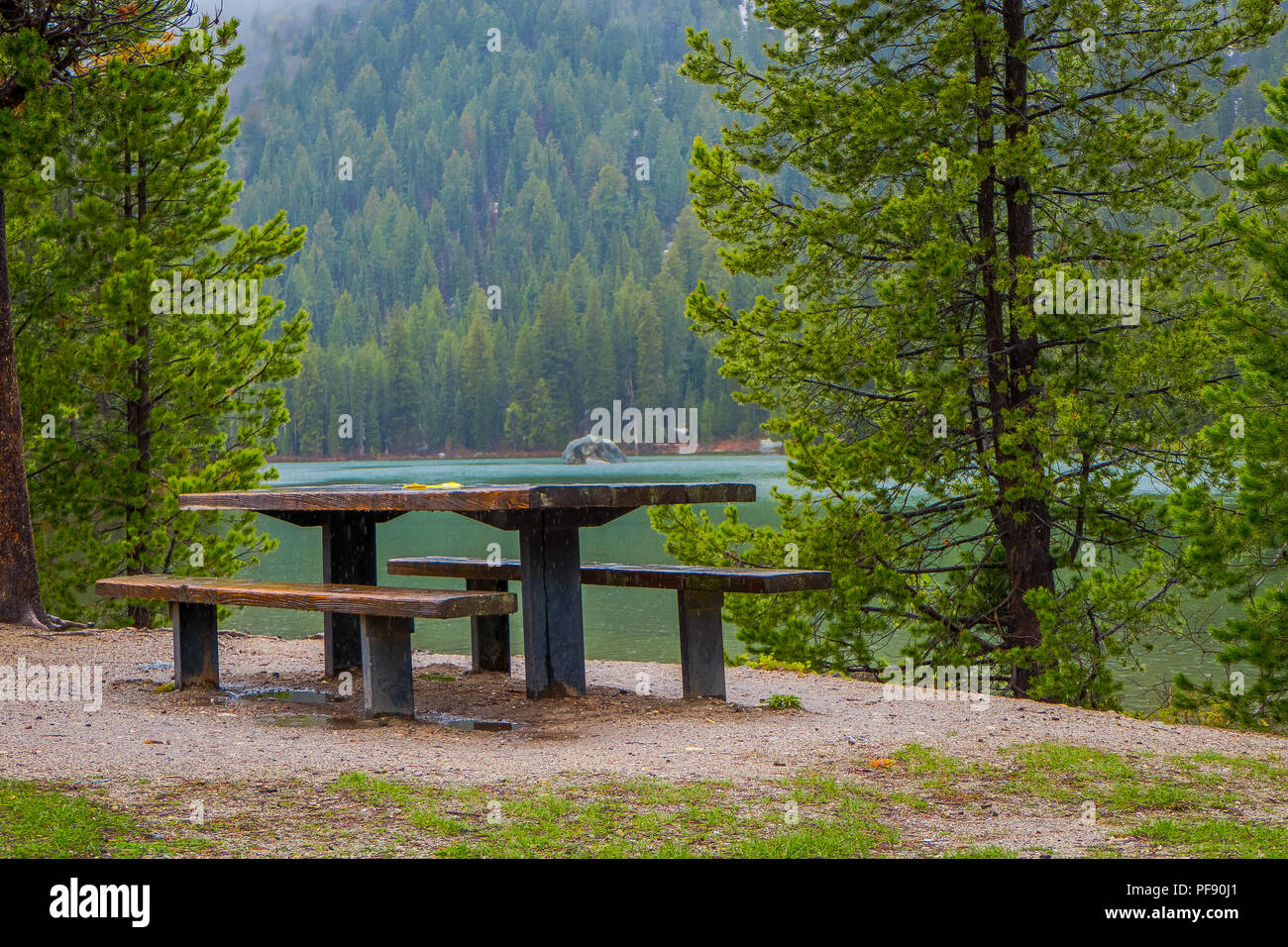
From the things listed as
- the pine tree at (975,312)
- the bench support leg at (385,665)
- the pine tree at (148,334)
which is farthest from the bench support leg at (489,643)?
the pine tree at (148,334)

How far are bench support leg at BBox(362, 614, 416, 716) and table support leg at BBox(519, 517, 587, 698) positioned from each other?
823mm

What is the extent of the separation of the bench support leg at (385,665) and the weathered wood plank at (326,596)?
0.18 metres

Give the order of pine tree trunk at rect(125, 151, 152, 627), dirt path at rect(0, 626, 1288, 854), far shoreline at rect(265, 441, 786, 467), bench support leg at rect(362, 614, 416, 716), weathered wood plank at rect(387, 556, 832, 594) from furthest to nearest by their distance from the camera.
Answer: far shoreline at rect(265, 441, 786, 467) → pine tree trunk at rect(125, 151, 152, 627) → weathered wood plank at rect(387, 556, 832, 594) → bench support leg at rect(362, 614, 416, 716) → dirt path at rect(0, 626, 1288, 854)

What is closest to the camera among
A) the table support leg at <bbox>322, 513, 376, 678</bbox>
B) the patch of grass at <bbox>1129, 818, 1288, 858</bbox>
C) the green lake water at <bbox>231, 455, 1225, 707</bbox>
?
the patch of grass at <bbox>1129, 818, 1288, 858</bbox>

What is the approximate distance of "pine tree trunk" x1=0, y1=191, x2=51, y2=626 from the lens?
1148 cm

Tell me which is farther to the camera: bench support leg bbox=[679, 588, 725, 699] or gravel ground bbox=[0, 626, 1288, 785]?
bench support leg bbox=[679, 588, 725, 699]

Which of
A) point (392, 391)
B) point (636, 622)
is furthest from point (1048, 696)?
point (392, 391)

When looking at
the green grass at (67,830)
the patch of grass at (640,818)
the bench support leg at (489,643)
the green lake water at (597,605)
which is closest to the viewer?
the green grass at (67,830)

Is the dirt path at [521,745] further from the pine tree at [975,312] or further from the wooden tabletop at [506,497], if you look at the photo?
the pine tree at [975,312]

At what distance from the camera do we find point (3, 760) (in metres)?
6.00

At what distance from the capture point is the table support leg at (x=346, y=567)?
9.38 meters

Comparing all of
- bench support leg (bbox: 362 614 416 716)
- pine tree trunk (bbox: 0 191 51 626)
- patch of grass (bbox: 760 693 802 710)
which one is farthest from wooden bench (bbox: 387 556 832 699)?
pine tree trunk (bbox: 0 191 51 626)

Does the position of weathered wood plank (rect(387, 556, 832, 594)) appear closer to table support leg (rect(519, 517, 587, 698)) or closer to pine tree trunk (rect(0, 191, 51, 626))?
table support leg (rect(519, 517, 587, 698))
